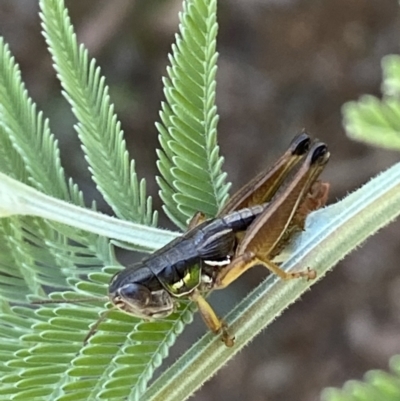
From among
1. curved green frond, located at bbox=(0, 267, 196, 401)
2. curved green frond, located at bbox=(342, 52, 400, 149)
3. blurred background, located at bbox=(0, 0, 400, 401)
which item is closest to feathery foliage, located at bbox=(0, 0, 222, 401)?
curved green frond, located at bbox=(0, 267, 196, 401)

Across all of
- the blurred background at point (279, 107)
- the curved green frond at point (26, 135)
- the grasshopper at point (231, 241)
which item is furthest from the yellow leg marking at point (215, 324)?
the blurred background at point (279, 107)

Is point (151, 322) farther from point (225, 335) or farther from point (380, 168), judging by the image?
point (380, 168)

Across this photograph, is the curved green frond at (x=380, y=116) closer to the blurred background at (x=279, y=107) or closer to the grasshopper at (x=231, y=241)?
the grasshopper at (x=231, y=241)

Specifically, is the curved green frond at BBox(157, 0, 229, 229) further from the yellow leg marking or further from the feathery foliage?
the yellow leg marking

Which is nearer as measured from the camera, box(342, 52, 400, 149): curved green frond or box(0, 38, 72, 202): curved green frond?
box(342, 52, 400, 149): curved green frond

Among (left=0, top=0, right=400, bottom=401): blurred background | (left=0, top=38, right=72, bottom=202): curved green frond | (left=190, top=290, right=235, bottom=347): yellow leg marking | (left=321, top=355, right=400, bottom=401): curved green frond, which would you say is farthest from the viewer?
(left=0, top=0, right=400, bottom=401): blurred background
